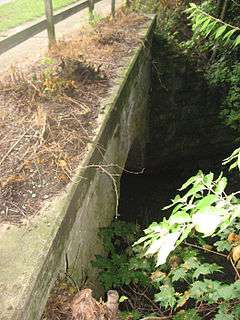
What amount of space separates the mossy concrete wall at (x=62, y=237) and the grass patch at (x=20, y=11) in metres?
3.54

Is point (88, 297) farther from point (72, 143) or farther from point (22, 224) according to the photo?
point (72, 143)

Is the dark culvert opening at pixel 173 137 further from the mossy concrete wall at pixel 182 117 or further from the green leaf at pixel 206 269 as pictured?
the green leaf at pixel 206 269

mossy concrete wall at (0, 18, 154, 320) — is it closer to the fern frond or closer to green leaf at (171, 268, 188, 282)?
green leaf at (171, 268, 188, 282)

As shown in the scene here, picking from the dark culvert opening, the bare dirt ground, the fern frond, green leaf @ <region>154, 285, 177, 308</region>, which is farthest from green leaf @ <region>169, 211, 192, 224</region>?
the dark culvert opening

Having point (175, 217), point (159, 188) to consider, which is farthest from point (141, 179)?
point (175, 217)

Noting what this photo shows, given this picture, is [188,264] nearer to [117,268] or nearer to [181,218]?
[117,268]

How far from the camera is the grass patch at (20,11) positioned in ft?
22.2

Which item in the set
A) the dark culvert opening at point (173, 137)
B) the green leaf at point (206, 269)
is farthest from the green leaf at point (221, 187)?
the dark culvert opening at point (173, 137)

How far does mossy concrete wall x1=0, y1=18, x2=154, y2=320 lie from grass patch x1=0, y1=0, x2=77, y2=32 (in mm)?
3542

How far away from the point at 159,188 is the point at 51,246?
21.8ft

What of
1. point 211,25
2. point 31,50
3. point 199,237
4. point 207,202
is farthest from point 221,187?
point 31,50

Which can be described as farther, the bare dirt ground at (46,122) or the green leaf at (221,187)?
the bare dirt ground at (46,122)

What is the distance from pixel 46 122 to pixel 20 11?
5.32m

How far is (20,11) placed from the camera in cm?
761
